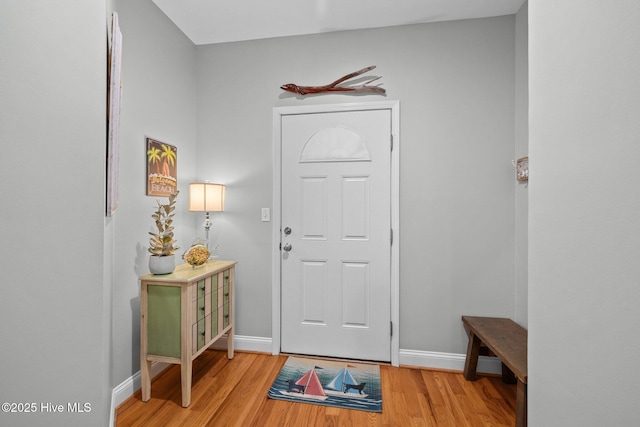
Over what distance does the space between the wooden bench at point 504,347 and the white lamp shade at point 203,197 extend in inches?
85.7

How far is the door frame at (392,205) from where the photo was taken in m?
2.39

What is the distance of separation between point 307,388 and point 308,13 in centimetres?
276

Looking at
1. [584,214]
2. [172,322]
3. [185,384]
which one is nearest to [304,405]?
[185,384]

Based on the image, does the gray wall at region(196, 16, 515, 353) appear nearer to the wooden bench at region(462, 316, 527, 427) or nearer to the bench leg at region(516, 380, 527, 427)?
the wooden bench at region(462, 316, 527, 427)

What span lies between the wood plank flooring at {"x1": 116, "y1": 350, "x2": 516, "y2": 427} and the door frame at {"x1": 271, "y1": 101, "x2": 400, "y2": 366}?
1.07ft

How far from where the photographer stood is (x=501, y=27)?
2.29 m

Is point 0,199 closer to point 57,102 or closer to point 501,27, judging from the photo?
point 57,102

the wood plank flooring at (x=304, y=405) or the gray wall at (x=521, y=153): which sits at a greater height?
the gray wall at (x=521, y=153)

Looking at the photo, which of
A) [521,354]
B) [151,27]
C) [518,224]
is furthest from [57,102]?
[518,224]

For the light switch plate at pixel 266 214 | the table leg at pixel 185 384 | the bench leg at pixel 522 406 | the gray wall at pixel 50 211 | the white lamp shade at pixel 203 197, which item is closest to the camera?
the gray wall at pixel 50 211

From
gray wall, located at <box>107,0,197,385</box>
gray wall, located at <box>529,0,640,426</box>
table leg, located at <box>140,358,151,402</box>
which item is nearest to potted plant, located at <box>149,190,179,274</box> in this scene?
gray wall, located at <box>107,0,197,385</box>

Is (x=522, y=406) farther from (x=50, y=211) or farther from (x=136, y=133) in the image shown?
(x=136, y=133)

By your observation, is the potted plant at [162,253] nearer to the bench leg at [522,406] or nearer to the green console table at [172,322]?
the green console table at [172,322]

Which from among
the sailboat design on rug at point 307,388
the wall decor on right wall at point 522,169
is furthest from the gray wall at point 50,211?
the wall decor on right wall at point 522,169
